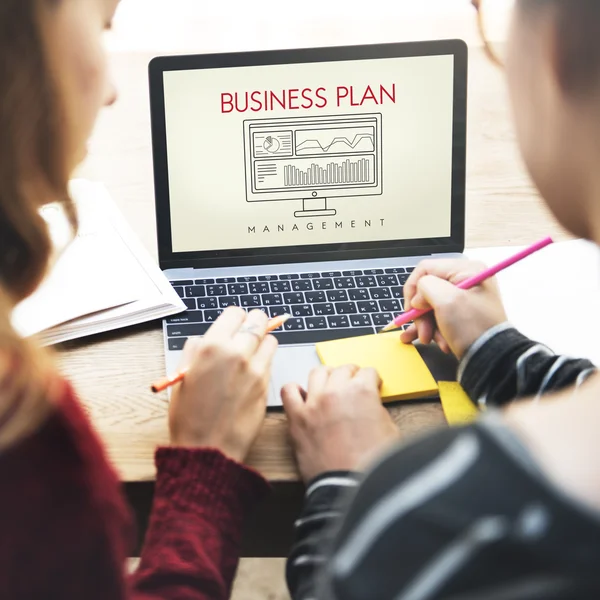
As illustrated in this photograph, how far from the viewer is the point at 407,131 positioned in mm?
975

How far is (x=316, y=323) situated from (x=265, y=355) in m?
0.11

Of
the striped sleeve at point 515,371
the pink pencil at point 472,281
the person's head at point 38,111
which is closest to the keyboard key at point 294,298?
the pink pencil at point 472,281

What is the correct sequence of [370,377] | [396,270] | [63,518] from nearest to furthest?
[63,518] → [370,377] → [396,270]

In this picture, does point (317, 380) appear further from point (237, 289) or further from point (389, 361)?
point (237, 289)

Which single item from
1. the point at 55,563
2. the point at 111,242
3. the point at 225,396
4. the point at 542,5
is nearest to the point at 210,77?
the point at 111,242

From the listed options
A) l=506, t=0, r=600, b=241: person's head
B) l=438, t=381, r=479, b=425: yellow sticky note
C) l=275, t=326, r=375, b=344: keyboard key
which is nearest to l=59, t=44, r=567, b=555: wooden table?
l=438, t=381, r=479, b=425: yellow sticky note

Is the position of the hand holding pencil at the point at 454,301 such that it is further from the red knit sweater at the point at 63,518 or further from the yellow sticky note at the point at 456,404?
the red knit sweater at the point at 63,518

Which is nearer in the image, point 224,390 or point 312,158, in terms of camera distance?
point 224,390

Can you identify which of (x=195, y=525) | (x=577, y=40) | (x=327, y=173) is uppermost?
(x=577, y=40)

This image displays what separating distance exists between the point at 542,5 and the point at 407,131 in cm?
48

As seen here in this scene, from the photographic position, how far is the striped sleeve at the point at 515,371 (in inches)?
29.5

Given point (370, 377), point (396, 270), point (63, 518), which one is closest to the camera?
point (63, 518)

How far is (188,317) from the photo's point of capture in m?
0.88

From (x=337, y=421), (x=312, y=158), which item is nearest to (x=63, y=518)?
(x=337, y=421)
